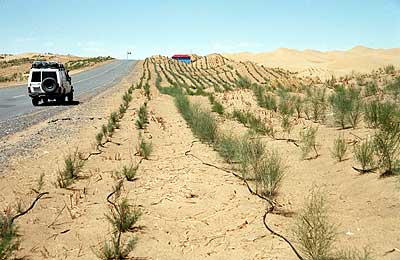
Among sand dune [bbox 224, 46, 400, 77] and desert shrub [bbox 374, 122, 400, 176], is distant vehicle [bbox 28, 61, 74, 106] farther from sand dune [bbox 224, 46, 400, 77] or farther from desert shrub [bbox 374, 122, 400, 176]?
sand dune [bbox 224, 46, 400, 77]

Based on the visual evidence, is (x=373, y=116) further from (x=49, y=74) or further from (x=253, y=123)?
(x=49, y=74)

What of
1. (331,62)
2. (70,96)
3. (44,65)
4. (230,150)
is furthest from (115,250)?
(331,62)

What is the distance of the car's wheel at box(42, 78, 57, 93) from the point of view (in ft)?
72.0

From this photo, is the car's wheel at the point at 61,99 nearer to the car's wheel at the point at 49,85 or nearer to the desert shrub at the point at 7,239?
the car's wheel at the point at 49,85

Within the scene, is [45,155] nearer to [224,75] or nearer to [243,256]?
[243,256]

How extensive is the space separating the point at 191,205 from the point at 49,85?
1779cm

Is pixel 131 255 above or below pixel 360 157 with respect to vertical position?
below

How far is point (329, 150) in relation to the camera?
9.20 m

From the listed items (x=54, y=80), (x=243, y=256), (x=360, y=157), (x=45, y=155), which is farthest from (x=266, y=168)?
(x=54, y=80)

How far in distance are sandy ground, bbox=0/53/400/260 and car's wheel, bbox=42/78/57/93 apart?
1221cm

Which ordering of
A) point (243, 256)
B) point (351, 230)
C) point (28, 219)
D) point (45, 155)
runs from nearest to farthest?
point (243, 256), point (351, 230), point (28, 219), point (45, 155)

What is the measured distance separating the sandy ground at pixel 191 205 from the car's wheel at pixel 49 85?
12.2m

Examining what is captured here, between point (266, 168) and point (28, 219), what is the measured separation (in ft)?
12.6

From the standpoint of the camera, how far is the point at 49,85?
2219 cm
